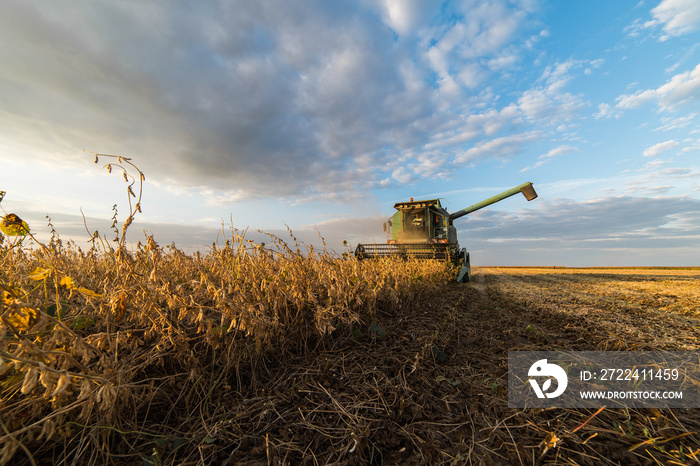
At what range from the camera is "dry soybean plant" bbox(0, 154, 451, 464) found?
1049 millimetres

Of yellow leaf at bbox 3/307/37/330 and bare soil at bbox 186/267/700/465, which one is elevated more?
yellow leaf at bbox 3/307/37/330

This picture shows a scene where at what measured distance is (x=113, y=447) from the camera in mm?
1309

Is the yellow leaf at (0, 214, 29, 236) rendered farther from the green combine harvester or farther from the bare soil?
the green combine harvester

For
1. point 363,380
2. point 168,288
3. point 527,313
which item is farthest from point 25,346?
point 527,313

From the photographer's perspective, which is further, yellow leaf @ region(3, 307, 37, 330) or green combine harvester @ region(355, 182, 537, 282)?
green combine harvester @ region(355, 182, 537, 282)

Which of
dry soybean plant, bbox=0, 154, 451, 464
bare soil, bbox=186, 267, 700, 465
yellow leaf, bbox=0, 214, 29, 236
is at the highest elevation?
yellow leaf, bbox=0, 214, 29, 236

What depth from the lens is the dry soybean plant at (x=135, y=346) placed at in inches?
41.3

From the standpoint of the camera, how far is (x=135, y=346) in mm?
1558

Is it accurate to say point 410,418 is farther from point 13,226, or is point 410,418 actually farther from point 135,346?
point 13,226

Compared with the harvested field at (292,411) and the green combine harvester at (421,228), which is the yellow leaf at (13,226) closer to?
the harvested field at (292,411)

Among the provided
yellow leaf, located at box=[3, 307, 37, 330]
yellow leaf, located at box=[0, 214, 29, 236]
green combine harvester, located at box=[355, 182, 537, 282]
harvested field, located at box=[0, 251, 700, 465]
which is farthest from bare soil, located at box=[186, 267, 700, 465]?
green combine harvester, located at box=[355, 182, 537, 282]

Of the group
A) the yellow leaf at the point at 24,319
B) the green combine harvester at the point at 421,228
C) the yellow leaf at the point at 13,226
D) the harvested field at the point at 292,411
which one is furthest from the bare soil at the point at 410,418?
the green combine harvester at the point at 421,228

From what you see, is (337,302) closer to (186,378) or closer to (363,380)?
(363,380)

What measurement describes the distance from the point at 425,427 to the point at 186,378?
1.48 meters
